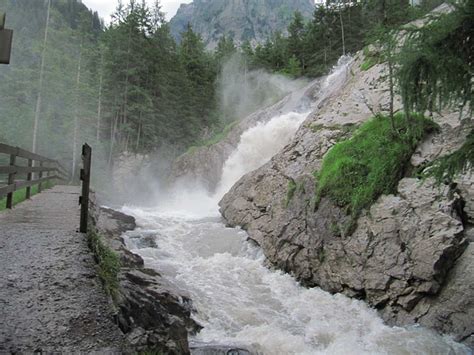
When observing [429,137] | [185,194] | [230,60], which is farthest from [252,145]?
[230,60]

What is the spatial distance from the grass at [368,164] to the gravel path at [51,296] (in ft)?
22.5

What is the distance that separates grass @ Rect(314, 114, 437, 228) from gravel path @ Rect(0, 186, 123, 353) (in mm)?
6850

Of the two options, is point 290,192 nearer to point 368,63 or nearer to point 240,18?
point 368,63

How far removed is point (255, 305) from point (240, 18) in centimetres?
14330

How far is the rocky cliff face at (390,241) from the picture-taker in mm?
7148

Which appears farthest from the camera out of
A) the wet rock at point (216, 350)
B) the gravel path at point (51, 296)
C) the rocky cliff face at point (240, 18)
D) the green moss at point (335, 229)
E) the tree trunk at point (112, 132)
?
the rocky cliff face at point (240, 18)

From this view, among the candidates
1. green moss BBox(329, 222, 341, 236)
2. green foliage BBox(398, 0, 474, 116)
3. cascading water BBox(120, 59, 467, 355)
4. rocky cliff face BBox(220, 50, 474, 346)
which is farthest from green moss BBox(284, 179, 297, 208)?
green foliage BBox(398, 0, 474, 116)

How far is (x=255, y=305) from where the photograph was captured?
833 cm

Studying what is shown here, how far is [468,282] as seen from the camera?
6840 mm

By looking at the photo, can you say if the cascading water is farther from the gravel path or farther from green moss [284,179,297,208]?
the gravel path

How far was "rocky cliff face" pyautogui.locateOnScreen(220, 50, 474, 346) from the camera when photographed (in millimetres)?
7148

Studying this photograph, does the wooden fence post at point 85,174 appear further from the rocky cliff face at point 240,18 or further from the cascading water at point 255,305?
the rocky cliff face at point 240,18

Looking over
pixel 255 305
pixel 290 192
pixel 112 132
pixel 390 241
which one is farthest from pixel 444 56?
pixel 112 132

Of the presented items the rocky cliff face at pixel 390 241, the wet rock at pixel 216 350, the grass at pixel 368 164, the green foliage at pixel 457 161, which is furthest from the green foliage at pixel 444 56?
the wet rock at pixel 216 350
